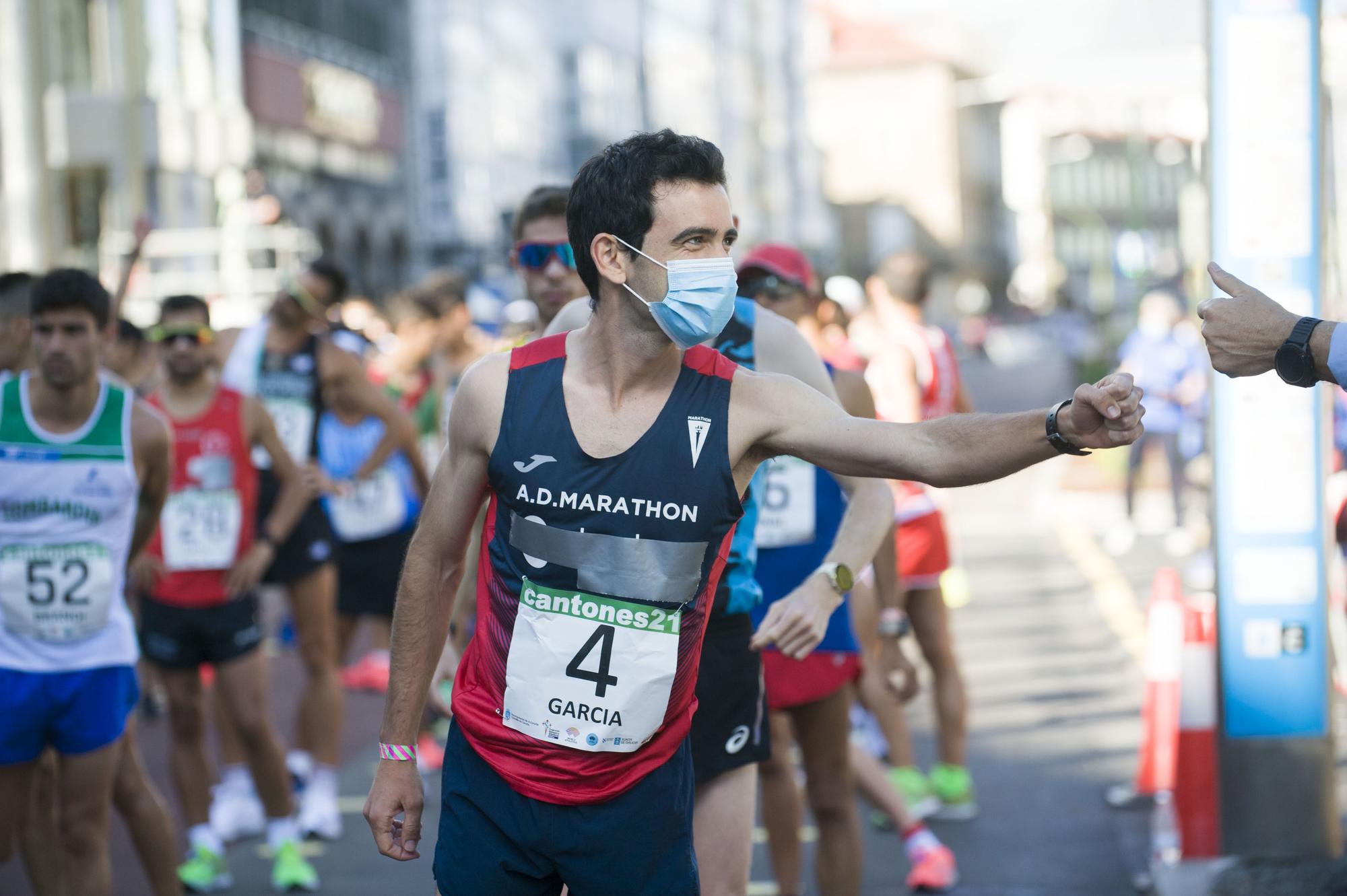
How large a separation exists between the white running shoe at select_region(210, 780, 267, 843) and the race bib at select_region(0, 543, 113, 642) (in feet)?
7.35

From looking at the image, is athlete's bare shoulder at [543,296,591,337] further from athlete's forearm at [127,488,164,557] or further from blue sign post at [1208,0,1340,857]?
blue sign post at [1208,0,1340,857]

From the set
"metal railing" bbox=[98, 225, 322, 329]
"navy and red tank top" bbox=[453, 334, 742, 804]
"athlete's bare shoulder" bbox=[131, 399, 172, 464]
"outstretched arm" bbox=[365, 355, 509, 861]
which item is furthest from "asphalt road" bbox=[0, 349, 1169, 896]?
"metal railing" bbox=[98, 225, 322, 329]

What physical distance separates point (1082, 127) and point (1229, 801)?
180 feet

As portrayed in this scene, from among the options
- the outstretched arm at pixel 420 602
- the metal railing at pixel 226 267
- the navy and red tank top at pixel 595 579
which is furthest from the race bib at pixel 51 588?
the metal railing at pixel 226 267

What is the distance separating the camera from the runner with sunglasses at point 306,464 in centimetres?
683

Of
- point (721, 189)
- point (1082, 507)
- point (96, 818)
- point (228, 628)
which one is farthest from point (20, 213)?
point (721, 189)

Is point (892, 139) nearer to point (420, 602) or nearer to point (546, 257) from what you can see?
point (546, 257)

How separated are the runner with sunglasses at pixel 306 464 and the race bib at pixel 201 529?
0.56 meters

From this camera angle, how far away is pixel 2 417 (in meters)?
4.71

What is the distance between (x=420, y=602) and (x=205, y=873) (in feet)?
11.1

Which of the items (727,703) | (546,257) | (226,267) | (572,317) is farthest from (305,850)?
(226,267)

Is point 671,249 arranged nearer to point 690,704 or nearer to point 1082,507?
point 690,704

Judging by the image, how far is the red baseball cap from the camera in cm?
527

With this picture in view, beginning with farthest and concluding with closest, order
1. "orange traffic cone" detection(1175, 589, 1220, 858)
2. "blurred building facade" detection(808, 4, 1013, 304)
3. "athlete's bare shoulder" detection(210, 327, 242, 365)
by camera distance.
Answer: "blurred building facade" detection(808, 4, 1013, 304) → "athlete's bare shoulder" detection(210, 327, 242, 365) → "orange traffic cone" detection(1175, 589, 1220, 858)
